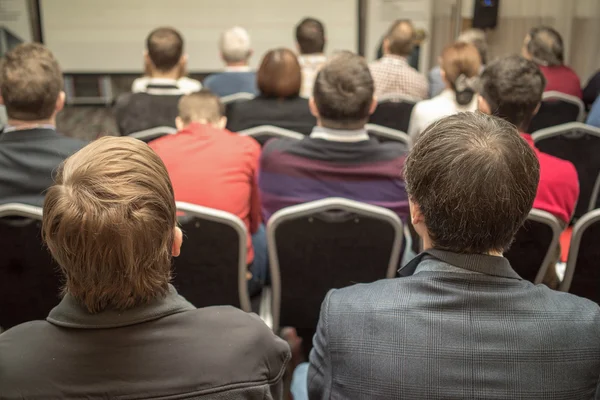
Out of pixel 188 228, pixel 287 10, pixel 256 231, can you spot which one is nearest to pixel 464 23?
pixel 287 10

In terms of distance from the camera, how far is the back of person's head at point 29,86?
2311 millimetres

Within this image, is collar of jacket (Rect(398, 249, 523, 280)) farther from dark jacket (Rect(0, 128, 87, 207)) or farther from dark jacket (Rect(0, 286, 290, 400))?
dark jacket (Rect(0, 128, 87, 207))

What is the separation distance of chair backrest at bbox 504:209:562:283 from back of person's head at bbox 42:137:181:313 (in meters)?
1.22

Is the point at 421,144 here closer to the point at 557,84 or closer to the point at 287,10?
the point at 557,84

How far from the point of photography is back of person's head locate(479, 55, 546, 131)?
2.38 m

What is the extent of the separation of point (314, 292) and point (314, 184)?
401mm

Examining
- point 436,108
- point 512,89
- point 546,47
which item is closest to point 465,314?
point 512,89

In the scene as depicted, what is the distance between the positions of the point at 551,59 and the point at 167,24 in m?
4.75

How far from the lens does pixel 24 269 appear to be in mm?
1900

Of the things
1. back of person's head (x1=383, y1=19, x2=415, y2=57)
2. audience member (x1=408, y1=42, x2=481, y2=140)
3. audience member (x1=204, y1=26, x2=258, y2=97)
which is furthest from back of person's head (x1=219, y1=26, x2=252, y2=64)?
audience member (x1=408, y1=42, x2=481, y2=140)

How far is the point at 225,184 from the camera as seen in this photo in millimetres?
2182

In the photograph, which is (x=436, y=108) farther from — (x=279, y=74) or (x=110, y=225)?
(x=110, y=225)

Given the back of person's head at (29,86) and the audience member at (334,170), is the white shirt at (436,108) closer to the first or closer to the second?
the audience member at (334,170)

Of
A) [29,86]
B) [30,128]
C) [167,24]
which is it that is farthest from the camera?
[167,24]
